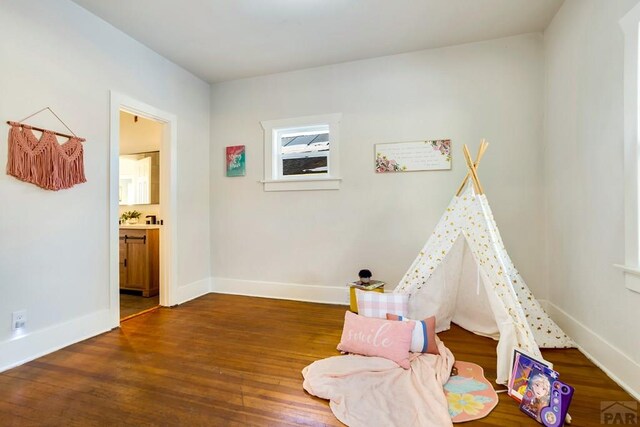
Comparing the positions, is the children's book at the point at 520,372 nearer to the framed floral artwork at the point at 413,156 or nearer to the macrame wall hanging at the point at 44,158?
the framed floral artwork at the point at 413,156

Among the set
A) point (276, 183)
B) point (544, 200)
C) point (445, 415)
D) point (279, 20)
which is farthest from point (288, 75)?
point (445, 415)

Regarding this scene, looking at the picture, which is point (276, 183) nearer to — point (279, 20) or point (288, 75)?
point (288, 75)

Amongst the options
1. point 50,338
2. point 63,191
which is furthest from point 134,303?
point 63,191

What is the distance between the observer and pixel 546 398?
4.92 feet

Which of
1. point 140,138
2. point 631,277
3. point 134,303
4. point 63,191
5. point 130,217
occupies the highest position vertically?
point 140,138

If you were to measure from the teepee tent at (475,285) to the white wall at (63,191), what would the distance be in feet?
8.62

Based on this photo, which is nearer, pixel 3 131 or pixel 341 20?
pixel 3 131

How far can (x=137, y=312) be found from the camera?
3262mm

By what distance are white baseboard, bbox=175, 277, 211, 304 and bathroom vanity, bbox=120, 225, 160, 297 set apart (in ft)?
1.89

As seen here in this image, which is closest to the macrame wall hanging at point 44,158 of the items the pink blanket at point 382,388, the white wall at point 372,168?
the white wall at point 372,168

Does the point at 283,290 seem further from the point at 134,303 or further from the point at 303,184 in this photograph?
the point at 134,303

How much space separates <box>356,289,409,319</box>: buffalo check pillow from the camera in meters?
2.44

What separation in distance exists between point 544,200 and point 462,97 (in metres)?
1.26

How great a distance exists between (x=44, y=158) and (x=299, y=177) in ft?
7.46
